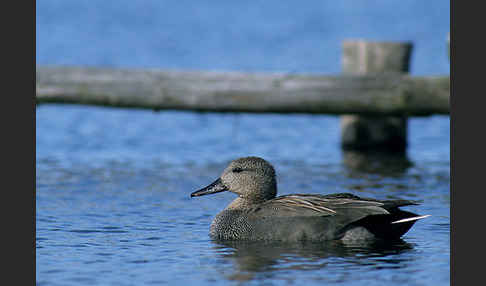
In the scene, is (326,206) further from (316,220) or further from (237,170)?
(237,170)

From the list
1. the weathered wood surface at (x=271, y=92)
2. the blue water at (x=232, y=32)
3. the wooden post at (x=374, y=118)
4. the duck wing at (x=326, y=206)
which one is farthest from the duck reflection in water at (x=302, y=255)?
the blue water at (x=232, y=32)

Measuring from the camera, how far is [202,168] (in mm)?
13797

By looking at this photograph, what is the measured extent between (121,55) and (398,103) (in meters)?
13.4

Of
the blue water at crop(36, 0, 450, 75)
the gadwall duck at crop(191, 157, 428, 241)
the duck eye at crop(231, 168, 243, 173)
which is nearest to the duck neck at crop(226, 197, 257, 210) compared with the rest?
the gadwall duck at crop(191, 157, 428, 241)

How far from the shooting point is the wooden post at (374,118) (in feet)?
48.0

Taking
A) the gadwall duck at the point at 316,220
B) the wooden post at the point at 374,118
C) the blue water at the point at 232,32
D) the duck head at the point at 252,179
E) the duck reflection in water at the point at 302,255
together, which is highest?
the blue water at the point at 232,32

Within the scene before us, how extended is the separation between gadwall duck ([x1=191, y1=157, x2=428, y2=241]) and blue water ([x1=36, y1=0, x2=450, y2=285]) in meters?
0.16

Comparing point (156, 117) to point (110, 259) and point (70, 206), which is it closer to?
point (70, 206)

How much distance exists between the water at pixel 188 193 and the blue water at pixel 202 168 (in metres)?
0.02

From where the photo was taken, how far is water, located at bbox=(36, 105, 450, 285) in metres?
7.96

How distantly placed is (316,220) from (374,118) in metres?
6.42

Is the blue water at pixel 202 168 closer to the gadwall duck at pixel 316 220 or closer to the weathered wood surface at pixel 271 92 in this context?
the gadwall duck at pixel 316 220

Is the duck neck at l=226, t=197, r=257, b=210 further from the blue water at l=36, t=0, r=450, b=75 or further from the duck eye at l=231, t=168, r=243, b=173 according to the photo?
the blue water at l=36, t=0, r=450, b=75

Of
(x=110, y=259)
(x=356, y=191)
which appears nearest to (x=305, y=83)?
(x=356, y=191)
